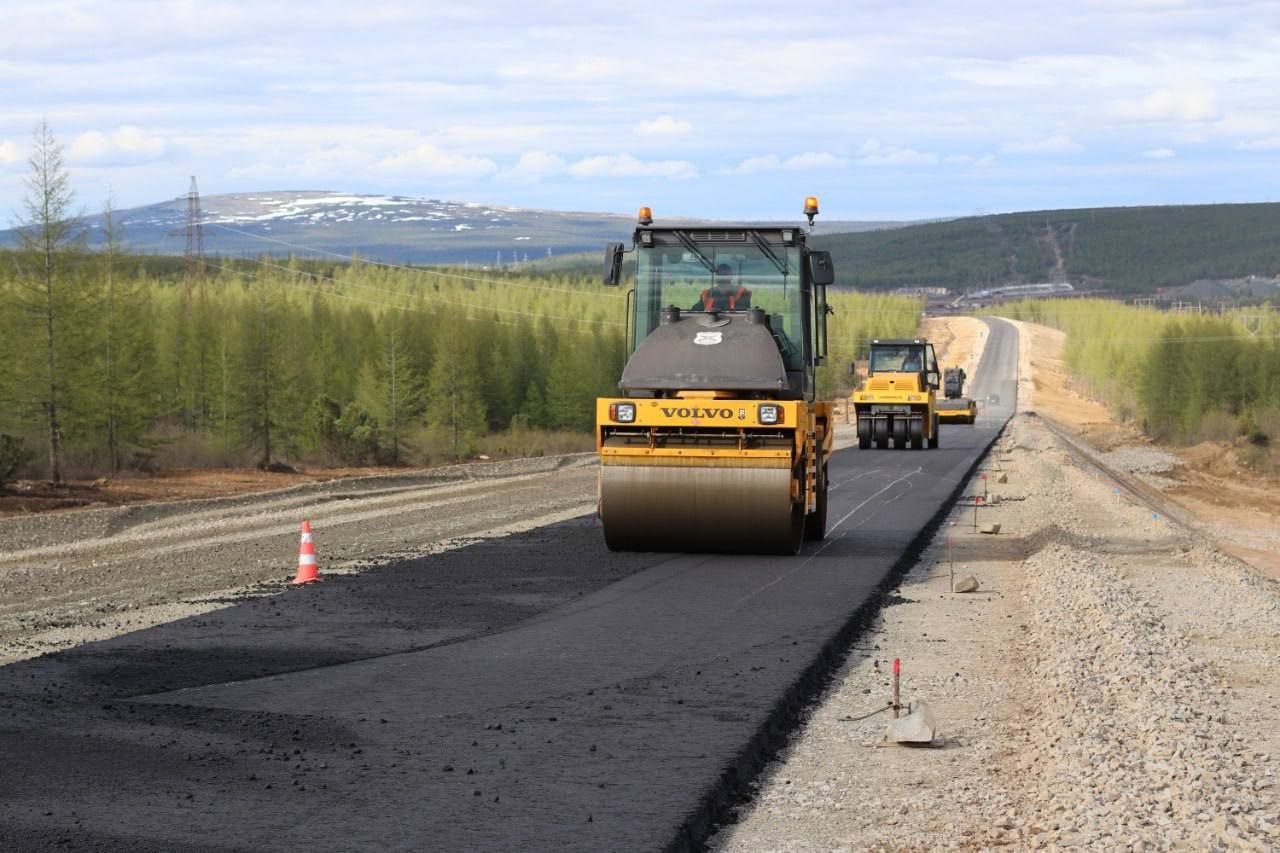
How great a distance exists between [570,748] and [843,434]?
59784mm

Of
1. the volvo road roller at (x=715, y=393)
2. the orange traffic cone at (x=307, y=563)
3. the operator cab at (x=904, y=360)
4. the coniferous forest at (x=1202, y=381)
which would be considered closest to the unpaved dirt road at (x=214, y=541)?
the orange traffic cone at (x=307, y=563)

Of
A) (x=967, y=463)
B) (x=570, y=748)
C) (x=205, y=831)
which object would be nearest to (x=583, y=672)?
(x=570, y=748)

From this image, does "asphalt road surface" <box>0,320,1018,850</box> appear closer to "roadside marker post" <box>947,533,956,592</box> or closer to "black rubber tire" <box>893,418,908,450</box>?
"roadside marker post" <box>947,533,956,592</box>

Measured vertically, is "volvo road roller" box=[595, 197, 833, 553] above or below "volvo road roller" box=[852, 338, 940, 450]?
above

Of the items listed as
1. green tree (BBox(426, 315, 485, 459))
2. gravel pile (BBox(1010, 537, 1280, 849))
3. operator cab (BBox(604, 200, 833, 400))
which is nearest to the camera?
gravel pile (BBox(1010, 537, 1280, 849))

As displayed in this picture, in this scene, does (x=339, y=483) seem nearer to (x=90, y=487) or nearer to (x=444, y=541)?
(x=90, y=487)

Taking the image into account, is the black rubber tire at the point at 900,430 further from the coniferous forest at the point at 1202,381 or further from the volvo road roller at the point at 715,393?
the coniferous forest at the point at 1202,381

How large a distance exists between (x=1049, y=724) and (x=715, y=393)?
26.9ft

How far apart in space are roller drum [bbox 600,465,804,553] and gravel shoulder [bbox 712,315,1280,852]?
1.69m

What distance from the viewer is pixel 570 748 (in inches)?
343

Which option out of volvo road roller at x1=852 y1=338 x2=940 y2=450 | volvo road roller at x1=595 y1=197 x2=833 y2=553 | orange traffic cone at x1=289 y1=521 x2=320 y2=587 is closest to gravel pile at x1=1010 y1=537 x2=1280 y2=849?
volvo road roller at x1=595 y1=197 x2=833 y2=553

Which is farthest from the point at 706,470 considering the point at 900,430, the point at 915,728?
the point at 900,430

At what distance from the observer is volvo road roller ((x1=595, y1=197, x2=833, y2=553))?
17219 mm

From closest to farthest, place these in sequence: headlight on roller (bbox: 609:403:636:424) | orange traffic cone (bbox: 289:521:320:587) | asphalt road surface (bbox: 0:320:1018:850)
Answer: asphalt road surface (bbox: 0:320:1018:850) < orange traffic cone (bbox: 289:521:320:587) < headlight on roller (bbox: 609:403:636:424)
